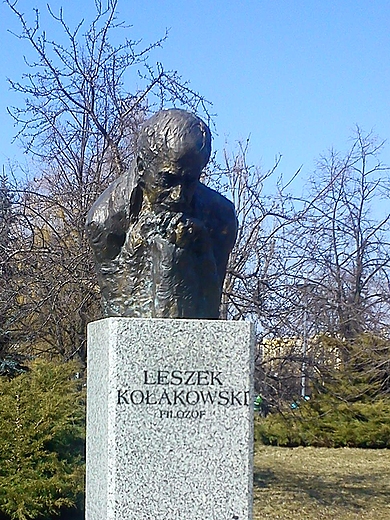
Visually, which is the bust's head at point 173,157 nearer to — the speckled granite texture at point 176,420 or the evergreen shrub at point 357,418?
the speckled granite texture at point 176,420

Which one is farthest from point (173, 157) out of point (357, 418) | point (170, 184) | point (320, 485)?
point (357, 418)

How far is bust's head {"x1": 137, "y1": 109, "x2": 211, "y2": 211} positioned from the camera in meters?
4.55

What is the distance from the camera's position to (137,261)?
4766mm

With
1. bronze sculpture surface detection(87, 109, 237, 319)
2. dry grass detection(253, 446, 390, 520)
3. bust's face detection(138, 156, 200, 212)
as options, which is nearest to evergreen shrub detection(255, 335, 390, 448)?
dry grass detection(253, 446, 390, 520)

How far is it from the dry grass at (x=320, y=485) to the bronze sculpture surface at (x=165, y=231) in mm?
5298

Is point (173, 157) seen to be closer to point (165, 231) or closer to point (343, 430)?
point (165, 231)

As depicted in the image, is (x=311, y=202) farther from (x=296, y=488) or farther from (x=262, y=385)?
(x=296, y=488)

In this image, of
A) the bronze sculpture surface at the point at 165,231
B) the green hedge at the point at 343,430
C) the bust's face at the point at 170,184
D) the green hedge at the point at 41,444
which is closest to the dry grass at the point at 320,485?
the green hedge at the point at 343,430

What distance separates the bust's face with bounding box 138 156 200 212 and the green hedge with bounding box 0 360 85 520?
14.3 feet

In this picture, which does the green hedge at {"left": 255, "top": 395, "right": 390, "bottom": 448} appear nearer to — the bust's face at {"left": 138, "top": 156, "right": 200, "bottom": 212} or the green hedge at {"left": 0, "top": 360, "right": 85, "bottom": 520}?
the green hedge at {"left": 0, "top": 360, "right": 85, "bottom": 520}

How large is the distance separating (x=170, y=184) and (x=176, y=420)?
1283 mm

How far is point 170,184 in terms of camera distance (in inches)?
182

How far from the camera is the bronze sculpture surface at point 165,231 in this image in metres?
4.58

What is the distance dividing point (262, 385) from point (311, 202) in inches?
90.8
